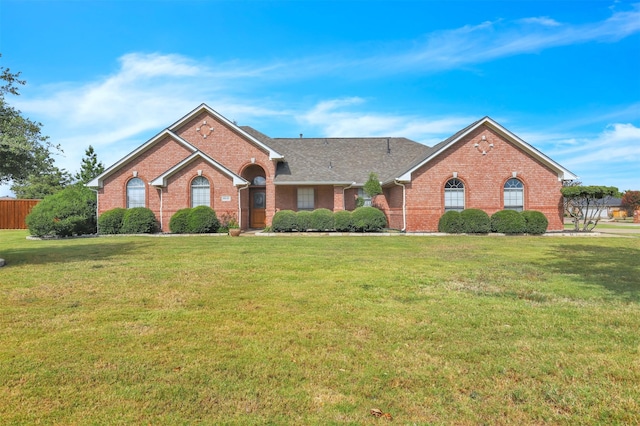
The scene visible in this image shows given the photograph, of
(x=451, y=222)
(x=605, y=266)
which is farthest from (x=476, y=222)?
(x=605, y=266)

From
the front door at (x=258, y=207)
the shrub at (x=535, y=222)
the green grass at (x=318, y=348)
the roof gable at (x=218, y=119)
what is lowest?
the green grass at (x=318, y=348)

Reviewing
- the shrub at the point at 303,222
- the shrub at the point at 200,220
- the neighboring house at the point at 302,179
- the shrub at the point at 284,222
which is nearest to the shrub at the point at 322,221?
the shrub at the point at 303,222

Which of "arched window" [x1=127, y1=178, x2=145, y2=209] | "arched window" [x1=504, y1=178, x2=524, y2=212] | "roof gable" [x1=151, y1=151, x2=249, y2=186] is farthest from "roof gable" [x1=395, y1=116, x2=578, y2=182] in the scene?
"arched window" [x1=127, y1=178, x2=145, y2=209]

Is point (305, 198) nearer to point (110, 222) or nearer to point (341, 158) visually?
point (341, 158)

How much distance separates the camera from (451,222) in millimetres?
20078

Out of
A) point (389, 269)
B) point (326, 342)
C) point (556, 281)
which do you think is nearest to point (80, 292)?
point (326, 342)

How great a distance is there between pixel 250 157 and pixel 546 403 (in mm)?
21956

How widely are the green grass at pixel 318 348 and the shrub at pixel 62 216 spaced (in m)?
13.1

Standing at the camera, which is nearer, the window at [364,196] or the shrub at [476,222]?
the shrub at [476,222]

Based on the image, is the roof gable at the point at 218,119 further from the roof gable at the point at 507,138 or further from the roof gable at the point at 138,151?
the roof gable at the point at 507,138

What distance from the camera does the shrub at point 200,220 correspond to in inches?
802

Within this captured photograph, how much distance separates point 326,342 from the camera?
4.25 metres

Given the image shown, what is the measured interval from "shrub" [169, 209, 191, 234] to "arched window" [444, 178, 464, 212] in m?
14.6

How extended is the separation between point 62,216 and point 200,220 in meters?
7.08
